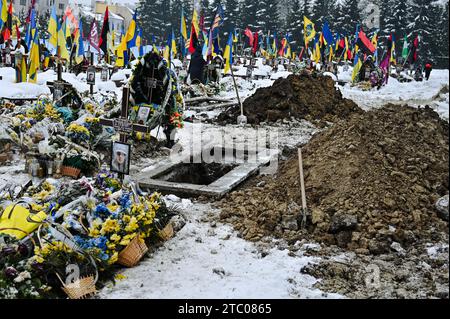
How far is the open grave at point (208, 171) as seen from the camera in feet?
27.2

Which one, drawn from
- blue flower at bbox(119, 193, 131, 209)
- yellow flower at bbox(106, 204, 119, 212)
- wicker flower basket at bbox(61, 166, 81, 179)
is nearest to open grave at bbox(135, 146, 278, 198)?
wicker flower basket at bbox(61, 166, 81, 179)

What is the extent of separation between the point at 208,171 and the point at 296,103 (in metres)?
7.56

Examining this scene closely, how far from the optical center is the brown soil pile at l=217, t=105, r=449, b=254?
620cm

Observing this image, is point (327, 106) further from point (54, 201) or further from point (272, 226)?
point (54, 201)

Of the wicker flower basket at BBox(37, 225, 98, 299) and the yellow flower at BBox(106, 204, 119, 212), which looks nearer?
the wicker flower basket at BBox(37, 225, 98, 299)

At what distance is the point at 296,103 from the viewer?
17.0 meters

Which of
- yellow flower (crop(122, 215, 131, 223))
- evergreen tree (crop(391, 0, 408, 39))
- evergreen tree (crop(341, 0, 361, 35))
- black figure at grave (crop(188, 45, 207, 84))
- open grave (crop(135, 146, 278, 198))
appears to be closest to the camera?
yellow flower (crop(122, 215, 131, 223))

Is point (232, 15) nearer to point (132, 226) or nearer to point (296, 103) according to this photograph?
point (296, 103)

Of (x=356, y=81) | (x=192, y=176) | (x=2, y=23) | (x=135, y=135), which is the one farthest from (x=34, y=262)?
(x=356, y=81)

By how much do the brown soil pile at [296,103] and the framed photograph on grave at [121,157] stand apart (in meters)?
9.37

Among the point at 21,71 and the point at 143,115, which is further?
the point at 21,71

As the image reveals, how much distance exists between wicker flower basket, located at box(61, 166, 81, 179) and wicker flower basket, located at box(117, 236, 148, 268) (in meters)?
3.76

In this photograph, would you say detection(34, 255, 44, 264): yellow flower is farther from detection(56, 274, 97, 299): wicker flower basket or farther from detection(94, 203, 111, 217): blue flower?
detection(94, 203, 111, 217): blue flower

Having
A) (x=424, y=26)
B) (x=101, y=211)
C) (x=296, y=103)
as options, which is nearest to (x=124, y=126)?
(x=101, y=211)
